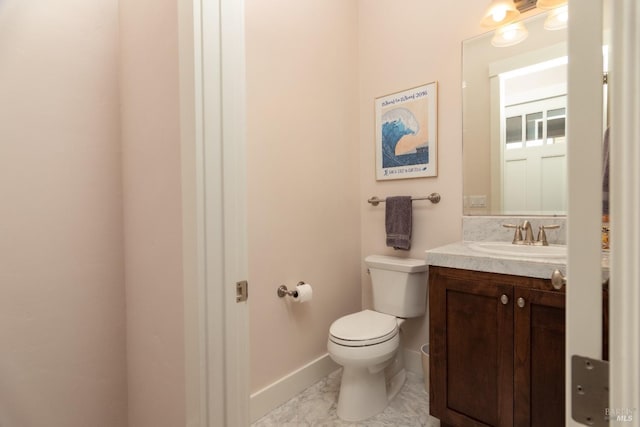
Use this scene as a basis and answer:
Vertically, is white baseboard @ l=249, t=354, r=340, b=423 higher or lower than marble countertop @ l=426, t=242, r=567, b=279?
lower

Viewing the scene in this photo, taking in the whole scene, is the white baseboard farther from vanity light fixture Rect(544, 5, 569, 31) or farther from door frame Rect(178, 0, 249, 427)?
vanity light fixture Rect(544, 5, 569, 31)

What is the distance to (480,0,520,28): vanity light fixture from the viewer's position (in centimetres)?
173

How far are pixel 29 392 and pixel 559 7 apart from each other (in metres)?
2.78

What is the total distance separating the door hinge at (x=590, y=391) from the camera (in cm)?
38

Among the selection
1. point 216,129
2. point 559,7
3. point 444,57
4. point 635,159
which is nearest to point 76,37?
point 216,129

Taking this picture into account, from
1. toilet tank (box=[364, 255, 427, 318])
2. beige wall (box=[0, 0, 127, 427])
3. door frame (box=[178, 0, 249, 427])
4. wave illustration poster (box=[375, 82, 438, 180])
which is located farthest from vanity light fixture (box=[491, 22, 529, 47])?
beige wall (box=[0, 0, 127, 427])

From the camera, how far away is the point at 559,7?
164cm

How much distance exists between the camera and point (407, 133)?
213 cm

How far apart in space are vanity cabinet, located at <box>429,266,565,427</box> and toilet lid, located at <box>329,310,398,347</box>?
279 millimetres

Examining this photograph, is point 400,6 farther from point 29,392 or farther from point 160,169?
point 29,392

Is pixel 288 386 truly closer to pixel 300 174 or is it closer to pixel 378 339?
pixel 378 339

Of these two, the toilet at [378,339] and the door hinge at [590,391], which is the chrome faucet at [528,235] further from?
the door hinge at [590,391]

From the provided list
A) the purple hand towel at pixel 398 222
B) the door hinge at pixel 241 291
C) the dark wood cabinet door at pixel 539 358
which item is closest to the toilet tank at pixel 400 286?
the purple hand towel at pixel 398 222

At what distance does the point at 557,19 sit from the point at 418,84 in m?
0.73
